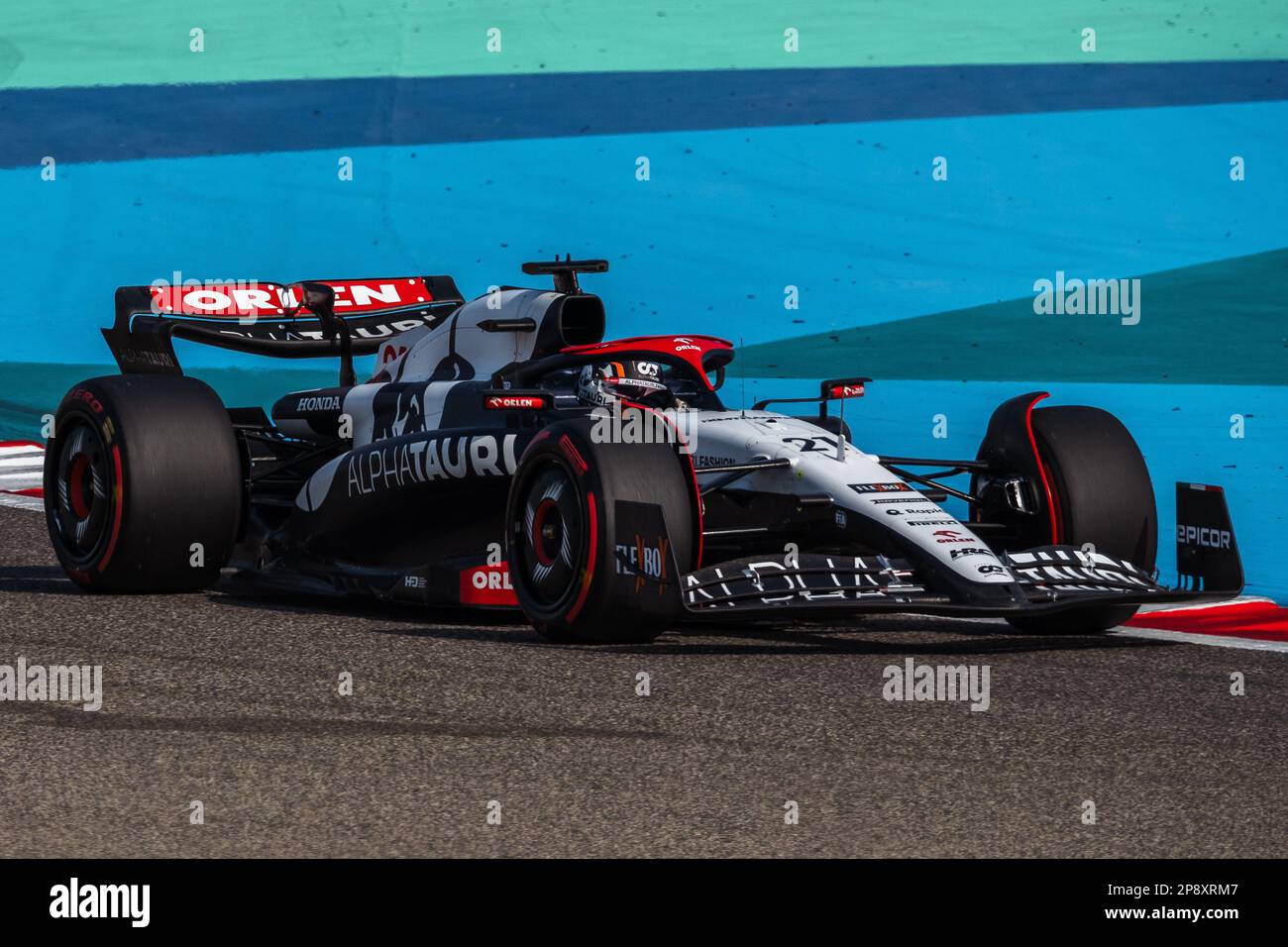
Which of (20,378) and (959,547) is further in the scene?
(20,378)

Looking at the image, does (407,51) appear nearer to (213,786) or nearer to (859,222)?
(859,222)

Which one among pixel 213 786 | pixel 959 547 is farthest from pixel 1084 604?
pixel 213 786

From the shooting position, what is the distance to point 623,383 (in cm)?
812

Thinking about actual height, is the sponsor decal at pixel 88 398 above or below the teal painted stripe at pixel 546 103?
below

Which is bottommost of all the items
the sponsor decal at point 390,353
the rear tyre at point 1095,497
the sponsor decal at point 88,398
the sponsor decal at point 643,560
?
the sponsor decal at point 643,560

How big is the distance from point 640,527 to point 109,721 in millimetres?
1893

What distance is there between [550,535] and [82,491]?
2.59m

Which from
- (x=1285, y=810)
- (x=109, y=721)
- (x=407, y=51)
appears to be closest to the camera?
(x=1285, y=810)

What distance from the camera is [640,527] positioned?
6797mm

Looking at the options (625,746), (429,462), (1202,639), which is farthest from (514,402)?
(1202,639)

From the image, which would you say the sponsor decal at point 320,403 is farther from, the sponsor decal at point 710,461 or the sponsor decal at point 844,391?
the sponsor decal at point 844,391

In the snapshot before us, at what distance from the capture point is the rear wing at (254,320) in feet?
32.2

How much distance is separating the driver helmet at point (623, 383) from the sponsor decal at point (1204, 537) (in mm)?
2075

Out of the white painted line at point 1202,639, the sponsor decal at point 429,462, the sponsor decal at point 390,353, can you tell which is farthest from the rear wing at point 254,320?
the white painted line at point 1202,639
